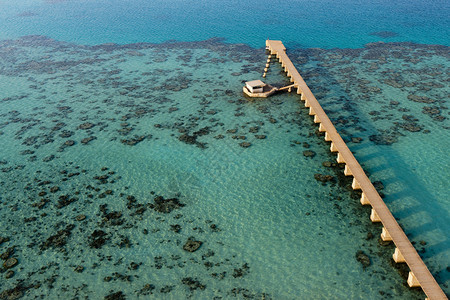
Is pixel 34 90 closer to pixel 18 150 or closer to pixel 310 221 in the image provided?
pixel 18 150

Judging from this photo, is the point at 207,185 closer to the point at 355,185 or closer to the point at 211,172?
the point at 211,172

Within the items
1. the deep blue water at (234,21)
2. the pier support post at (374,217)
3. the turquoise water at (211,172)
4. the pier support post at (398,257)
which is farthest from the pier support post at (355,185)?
the deep blue water at (234,21)

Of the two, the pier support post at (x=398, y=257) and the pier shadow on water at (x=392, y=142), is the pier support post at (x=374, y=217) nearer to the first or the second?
the pier shadow on water at (x=392, y=142)

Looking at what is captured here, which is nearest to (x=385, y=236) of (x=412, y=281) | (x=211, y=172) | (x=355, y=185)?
(x=412, y=281)

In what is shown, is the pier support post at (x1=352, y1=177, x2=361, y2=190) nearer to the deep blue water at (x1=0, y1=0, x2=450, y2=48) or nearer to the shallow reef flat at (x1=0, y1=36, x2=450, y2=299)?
the shallow reef flat at (x1=0, y1=36, x2=450, y2=299)

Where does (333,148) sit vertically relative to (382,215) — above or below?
above
